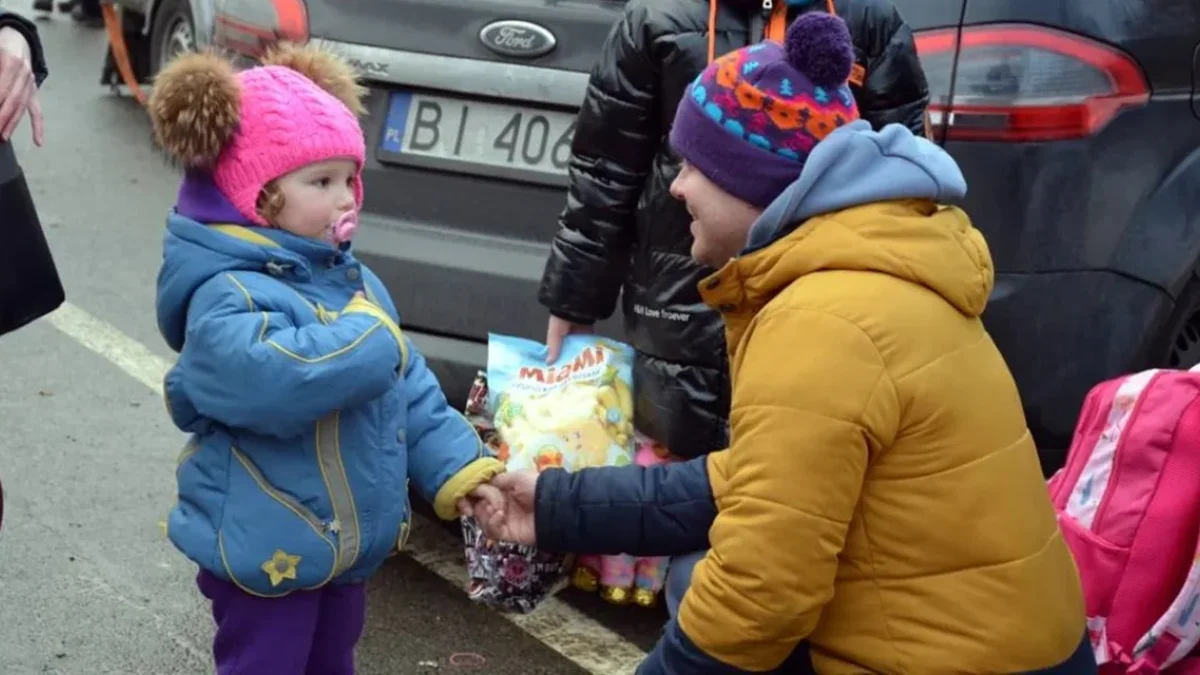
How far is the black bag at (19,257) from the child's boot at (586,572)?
1436 millimetres

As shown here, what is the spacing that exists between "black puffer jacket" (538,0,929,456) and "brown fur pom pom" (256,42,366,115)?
51cm

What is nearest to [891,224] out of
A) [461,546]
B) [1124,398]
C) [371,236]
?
[1124,398]

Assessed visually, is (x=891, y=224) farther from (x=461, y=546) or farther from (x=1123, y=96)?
(x=461, y=546)

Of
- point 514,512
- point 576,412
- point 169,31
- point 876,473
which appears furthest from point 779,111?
point 169,31

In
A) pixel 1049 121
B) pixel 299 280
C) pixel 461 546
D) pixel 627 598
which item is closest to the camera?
pixel 299 280

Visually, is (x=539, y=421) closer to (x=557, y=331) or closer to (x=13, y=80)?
(x=557, y=331)

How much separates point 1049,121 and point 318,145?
1.46 m

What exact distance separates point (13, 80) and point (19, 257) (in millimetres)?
281

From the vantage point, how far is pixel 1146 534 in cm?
264

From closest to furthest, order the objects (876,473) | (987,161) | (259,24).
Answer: (876,473) → (987,161) → (259,24)

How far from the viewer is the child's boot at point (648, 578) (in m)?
3.58

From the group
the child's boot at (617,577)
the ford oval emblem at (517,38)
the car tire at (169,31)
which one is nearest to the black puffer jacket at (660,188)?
the child's boot at (617,577)

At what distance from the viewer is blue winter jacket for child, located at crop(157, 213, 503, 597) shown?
2496mm

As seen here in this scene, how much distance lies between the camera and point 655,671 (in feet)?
7.18
